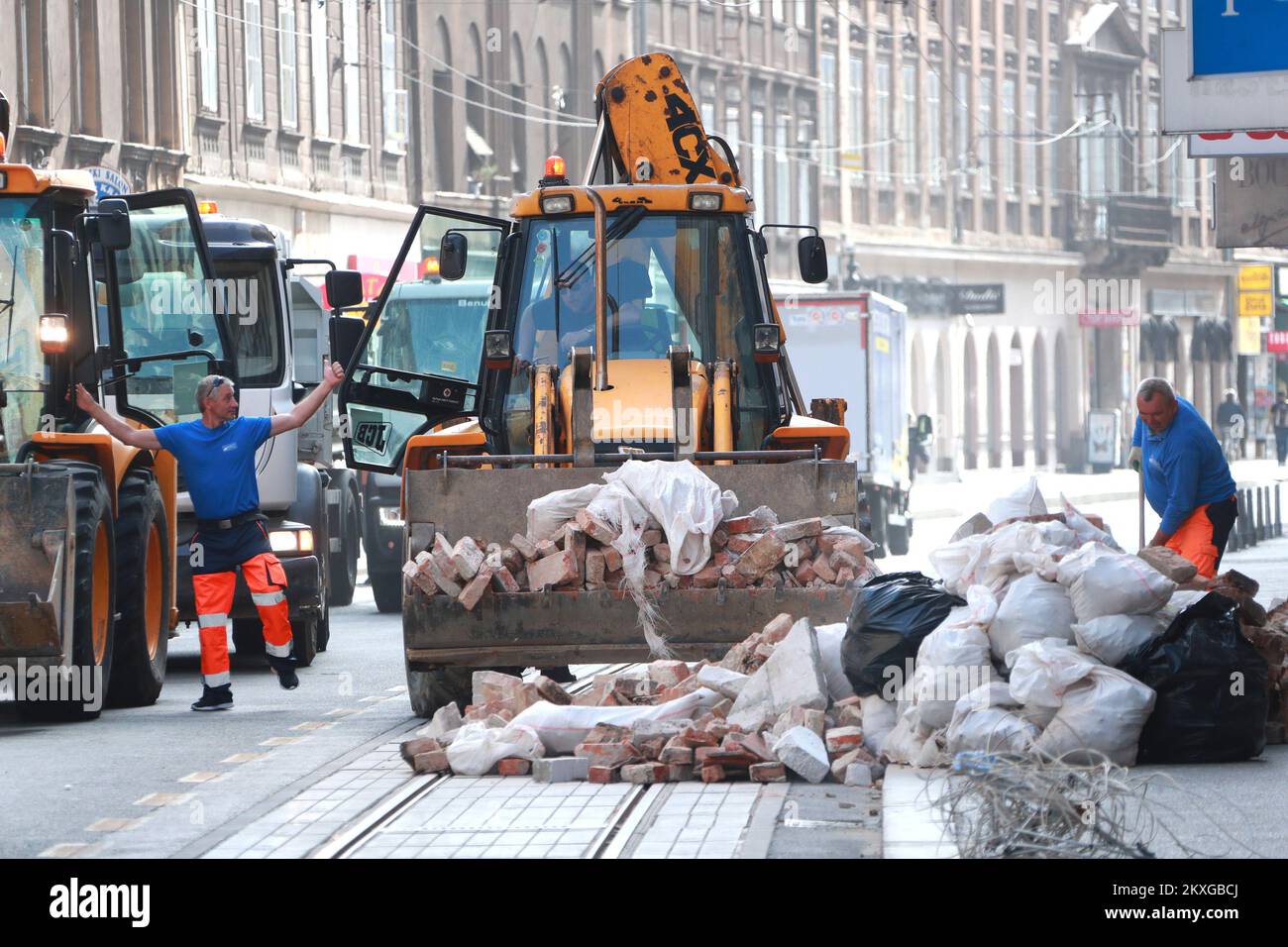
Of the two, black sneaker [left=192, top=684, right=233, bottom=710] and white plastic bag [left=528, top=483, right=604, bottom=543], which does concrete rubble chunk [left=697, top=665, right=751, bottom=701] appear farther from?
black sneaker [left=192, top=684, right=233, bottom=710]

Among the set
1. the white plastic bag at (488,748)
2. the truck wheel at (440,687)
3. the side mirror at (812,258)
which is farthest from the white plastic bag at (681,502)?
the side mirror at (812,258)

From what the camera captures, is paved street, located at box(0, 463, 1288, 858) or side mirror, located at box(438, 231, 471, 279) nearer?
paved street, located at box(0, 463, 1288, 858)

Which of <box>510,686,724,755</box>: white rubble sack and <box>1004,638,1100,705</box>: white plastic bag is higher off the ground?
<box>1004,638,1100,705</box>: white plastic bag

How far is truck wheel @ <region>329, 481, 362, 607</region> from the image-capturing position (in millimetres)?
22297

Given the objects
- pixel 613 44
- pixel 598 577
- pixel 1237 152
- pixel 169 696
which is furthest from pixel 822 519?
pixel 613 44

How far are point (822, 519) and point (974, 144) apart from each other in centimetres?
5681

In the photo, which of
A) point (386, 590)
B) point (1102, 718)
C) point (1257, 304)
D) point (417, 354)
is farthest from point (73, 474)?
point (1257, 304)

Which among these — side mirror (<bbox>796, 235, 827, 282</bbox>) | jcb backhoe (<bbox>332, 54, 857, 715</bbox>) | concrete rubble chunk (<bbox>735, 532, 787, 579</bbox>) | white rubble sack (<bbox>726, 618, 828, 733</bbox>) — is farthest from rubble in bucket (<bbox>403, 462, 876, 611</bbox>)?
side mirror (<bbox>796, 235, 827, 282</bbox>)

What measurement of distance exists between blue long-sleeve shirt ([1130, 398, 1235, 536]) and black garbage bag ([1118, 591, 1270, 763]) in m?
3.45

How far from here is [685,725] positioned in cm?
1066

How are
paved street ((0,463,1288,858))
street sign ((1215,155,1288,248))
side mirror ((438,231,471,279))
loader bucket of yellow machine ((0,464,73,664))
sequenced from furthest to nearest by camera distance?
1. street sign ((1215,155,1288,248))
2. side mirror ((438,231,471,279))
3. loader bucket of yellow machine ((0,464,73,664))
4. paved street ((0,463,1288,858))

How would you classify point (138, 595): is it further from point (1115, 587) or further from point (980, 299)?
point (980, 299)

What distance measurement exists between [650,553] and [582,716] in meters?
1.67

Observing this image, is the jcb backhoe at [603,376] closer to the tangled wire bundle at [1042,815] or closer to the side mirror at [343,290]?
the side mirror at [343,290]
